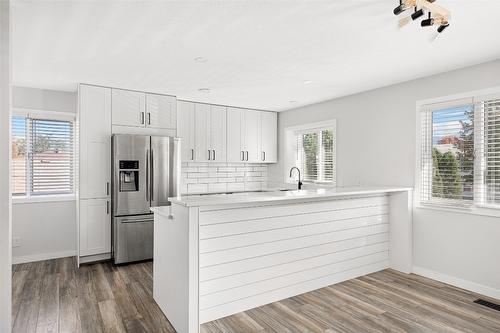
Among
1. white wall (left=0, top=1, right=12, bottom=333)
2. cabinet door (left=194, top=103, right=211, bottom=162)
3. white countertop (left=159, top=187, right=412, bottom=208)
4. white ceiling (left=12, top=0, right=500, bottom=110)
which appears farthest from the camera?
cabinet door (left=194, top=103, right=211, bottom=162)

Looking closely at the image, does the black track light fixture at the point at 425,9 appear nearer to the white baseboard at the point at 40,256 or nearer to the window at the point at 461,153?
the window at the point at 461,153

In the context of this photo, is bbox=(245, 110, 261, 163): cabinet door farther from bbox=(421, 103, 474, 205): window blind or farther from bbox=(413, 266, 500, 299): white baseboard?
bbox=(413, 266, 500, 299): white baseboard

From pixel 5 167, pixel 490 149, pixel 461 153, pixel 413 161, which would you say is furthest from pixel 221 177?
pixel 5 167

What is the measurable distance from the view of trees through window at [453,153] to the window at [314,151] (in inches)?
62.0

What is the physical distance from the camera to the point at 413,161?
12.7 feet

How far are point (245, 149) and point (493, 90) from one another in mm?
3712

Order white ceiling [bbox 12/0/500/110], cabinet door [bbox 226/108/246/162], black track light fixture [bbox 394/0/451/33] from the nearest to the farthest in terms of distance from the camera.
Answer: black track light fixture [bbox 394/0/451/33] < white ceiling [bbox 12/0/500/110] < cabinet door [bbox 226/108/246/162]

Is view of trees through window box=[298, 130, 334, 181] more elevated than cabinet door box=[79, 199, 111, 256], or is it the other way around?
view of trees through window box=[298, 130, 334, 181]

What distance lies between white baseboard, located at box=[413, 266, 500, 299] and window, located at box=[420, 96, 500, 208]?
0.82 m

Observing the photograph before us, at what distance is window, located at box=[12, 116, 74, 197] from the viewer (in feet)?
14.5

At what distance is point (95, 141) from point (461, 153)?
4.47 metres

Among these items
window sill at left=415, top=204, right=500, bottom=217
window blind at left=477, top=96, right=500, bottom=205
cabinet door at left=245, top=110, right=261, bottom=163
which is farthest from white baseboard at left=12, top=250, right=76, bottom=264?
window blind at left=477, top=96, right=500, bottom=205

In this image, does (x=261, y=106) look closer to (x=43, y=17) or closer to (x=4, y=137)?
(x=43, y=17)

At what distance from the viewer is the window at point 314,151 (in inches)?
203
